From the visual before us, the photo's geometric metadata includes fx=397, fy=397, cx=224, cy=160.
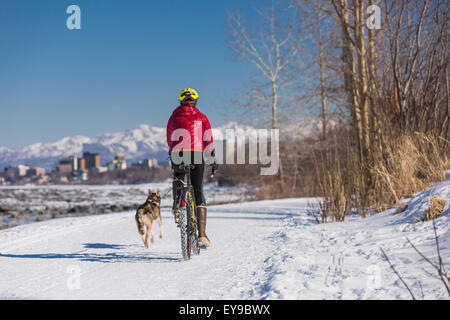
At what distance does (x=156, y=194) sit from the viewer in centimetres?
672

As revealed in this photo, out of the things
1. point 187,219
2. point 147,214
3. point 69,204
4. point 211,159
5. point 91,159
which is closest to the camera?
point 187,219

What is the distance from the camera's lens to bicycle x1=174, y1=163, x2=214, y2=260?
191 inches

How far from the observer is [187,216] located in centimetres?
491

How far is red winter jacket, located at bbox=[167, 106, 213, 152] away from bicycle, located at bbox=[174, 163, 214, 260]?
0.89 ft

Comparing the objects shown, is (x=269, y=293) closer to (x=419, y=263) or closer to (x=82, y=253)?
(x=419, y=263)

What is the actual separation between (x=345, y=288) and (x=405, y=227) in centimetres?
230

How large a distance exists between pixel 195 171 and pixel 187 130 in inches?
21.8

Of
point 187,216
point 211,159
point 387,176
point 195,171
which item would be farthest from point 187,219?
point 387,176

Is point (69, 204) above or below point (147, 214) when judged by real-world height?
below

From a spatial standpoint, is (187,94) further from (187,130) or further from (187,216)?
(187,216)

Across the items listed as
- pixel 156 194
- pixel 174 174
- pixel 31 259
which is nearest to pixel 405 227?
pixel 174 174

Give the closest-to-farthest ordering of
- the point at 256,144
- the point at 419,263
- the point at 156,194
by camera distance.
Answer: the point at 419,263 < the point at 156,194 < the point at 256,144

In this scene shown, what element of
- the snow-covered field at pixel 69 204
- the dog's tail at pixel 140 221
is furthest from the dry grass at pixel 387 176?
the snow-covered field at pixel 69 204
